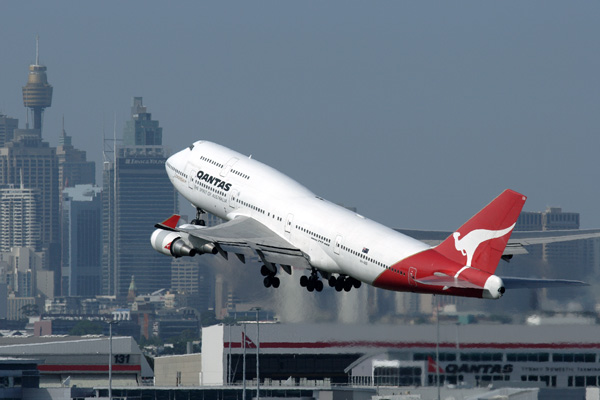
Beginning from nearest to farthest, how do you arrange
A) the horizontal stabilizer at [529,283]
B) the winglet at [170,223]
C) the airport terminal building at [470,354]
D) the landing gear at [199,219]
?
the horizontal stabilizer at [529,283] → the winglet at [170,223] → the landing gear at [199,219] → the airport terminal building at [470,354]

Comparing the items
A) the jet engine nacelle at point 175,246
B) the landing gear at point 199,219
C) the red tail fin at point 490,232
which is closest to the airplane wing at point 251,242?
the jet engine nacelle at point 175,246

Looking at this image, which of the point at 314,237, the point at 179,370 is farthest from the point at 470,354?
the point at 179,370

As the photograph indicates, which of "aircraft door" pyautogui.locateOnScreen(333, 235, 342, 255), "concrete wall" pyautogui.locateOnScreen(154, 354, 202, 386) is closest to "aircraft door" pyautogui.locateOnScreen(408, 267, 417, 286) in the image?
"aircraft door" pyautogui.locateOnScreen(333, 235, 342, 255)

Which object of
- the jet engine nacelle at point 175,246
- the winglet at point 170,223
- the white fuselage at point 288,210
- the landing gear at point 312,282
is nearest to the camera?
the white fuselage at point 288,210

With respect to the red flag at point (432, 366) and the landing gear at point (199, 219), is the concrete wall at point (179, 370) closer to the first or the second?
the red flag at point (432, 366)

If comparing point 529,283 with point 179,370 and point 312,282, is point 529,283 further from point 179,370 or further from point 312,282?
point 179,370

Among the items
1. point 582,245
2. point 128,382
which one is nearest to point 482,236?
point 582,245

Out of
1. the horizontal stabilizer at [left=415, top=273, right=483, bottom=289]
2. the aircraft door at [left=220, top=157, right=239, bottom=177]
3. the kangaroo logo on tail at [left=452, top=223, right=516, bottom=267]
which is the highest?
the aircraft door at [left=220, top=157, right=239, bottom=177]

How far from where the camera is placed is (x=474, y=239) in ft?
246

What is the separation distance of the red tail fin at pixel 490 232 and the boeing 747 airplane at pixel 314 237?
0.05 metres

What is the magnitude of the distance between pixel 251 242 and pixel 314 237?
339 centimetres

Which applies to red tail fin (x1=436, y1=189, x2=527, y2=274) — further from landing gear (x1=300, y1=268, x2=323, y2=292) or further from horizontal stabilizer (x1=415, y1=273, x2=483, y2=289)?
landing gear (x1=300, y1=268, x2=323, y2=292)

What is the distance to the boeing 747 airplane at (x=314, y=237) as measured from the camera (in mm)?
74562

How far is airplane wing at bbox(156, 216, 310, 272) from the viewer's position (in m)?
82.3
